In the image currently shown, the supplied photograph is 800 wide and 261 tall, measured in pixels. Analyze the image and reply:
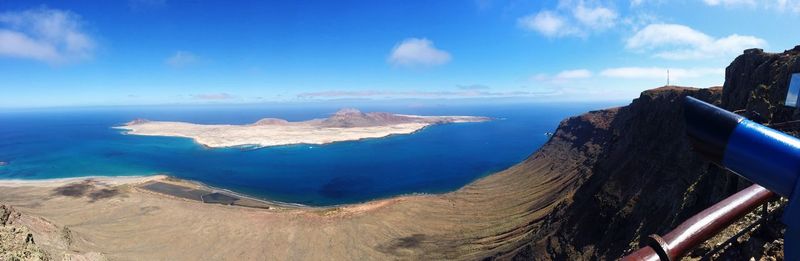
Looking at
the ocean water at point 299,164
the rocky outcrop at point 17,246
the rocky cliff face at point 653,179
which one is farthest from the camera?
the ocean water at point 299,164

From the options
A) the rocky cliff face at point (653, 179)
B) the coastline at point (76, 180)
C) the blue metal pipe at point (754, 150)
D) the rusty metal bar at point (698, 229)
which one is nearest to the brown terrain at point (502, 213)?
the rocky cliff face at point (653, 179)

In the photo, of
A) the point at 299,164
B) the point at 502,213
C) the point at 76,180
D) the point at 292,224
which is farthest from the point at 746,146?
the point at 299,164

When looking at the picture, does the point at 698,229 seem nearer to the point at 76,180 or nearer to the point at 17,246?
the point at 17,246

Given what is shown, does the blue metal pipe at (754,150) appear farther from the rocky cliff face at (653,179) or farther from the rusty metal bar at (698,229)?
the rocky cliff face at (653,179)

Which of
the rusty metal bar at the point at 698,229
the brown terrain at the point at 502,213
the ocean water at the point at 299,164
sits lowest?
the ocean water at the point at 299,164

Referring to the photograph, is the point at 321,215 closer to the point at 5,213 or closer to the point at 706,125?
the point at 5,213

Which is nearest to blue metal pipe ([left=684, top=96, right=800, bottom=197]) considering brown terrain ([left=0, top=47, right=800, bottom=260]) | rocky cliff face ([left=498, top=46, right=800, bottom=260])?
brown terrain ([left=0, top=47, right=800, bottom=260])

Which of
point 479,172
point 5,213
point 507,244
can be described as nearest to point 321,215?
point 507,244

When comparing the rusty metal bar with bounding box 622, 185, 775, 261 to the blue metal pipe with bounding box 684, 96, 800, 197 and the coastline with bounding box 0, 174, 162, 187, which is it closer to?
the blue metal pipe with bounding box 684, 96, 800, 197
